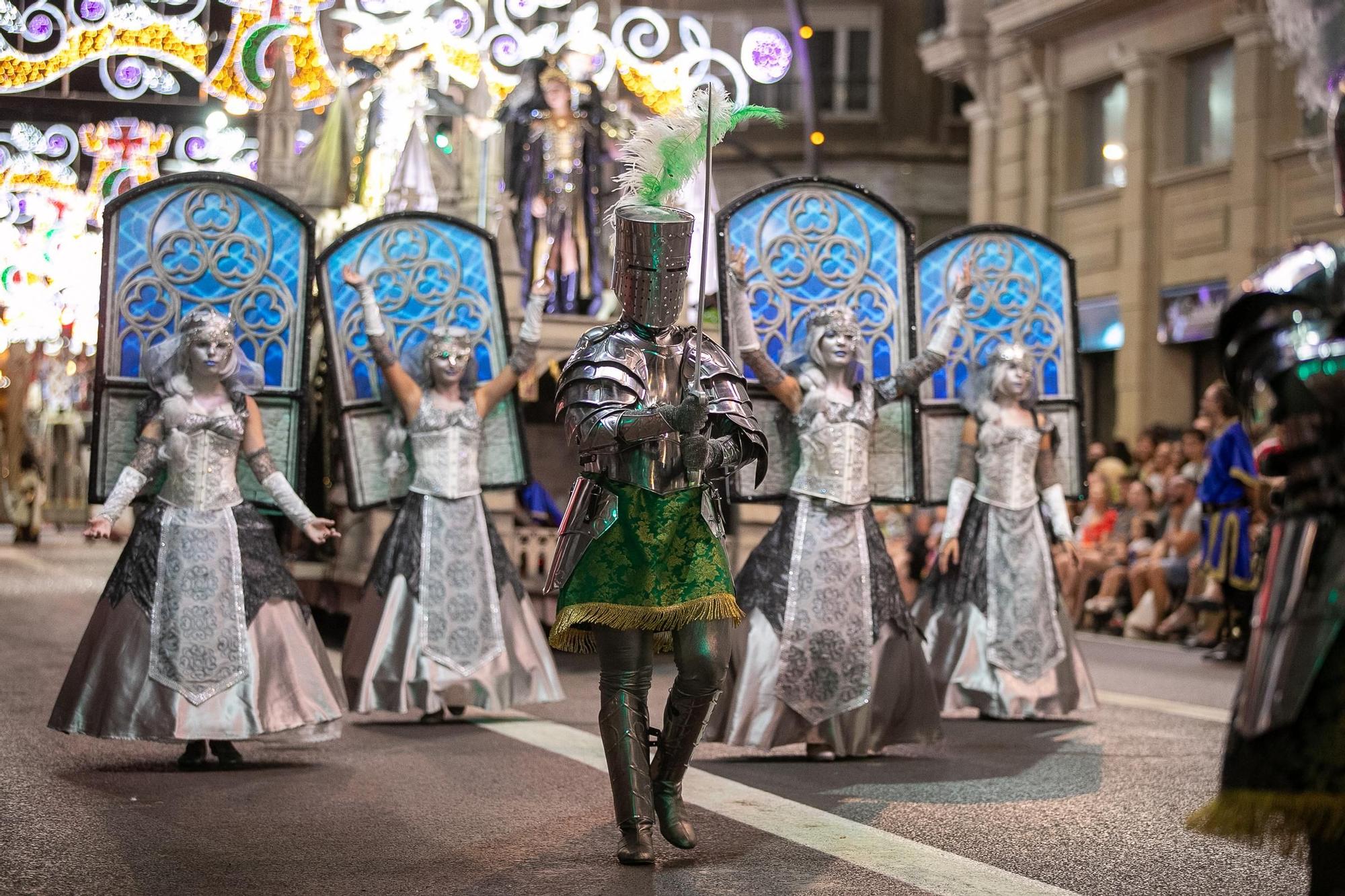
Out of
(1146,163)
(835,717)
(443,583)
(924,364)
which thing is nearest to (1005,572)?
(924,364)

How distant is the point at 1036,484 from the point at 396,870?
5.26 metres

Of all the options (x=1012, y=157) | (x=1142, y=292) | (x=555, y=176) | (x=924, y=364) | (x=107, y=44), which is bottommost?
(x=924, y=364)

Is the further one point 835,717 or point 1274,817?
point 835,717

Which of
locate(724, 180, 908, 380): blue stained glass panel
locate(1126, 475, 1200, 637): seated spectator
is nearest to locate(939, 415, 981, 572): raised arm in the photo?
locate(724, 180, 908, 380): blue stained glass panel

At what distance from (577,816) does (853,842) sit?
3.30ft

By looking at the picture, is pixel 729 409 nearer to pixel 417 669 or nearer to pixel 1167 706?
pixel 417 669

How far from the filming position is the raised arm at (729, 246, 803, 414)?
8.02m

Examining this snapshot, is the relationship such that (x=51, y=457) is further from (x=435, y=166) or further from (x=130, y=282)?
(x=130, y=282)

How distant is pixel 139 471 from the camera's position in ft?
24.7

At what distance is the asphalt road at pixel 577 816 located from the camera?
5.39m

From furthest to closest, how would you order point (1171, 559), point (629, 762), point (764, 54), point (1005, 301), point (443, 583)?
point (1171, 559), point (764, 54), point (1005, 301), point (443, 583), point (629, 762)

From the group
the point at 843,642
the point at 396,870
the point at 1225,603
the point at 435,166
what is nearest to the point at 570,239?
the point at 435,166

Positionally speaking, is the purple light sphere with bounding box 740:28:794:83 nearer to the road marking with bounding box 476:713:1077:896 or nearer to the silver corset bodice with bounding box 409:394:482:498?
the silver corset bodice with bounding box 409:394:482:498

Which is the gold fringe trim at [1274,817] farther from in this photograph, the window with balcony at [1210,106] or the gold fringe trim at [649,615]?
the window with balcony at [1210,106]
